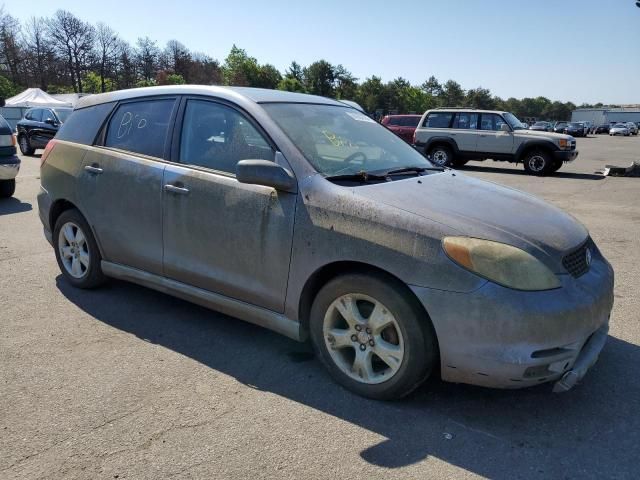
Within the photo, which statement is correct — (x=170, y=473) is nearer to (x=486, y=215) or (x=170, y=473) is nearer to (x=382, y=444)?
(x=382, y=444)

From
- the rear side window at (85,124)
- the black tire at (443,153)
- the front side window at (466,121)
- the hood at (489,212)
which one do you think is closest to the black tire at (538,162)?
the front side window at (466,121)

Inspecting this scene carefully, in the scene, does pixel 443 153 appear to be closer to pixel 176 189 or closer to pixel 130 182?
pixel 130 182

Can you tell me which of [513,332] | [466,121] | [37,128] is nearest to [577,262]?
[513,332]

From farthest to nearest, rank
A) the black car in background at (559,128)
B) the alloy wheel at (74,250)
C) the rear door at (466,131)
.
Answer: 1. the black car in background at (559,128)
2. the rear door at (466,131)
3. the alloy wheel at (74,250)

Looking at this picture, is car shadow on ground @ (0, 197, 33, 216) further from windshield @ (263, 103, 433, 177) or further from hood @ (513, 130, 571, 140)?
hood @ (513, 130, 571, 140)

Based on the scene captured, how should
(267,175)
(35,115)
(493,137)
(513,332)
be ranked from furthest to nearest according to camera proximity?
(35,115) → (493,137) → (267,175) → (513,332)

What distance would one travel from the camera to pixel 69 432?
106 inches

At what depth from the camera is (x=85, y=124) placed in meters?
4.64

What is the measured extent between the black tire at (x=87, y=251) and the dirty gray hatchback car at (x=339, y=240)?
0.9 inches

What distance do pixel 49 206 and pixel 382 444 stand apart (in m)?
3.84

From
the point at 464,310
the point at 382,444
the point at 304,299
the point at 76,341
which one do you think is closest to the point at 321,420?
the point at 382,444

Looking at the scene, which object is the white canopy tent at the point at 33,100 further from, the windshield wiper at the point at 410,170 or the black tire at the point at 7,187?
the windshield wiper at the point at 410,170

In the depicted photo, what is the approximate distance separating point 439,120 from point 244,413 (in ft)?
55.2

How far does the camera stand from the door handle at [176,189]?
3.65 meters
